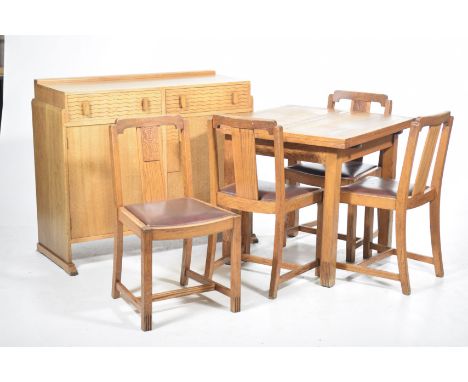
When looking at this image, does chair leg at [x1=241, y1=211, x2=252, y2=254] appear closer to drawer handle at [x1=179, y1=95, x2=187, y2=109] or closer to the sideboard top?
drawer handle at [x1=179, y1=95, x2=187, y2=109]

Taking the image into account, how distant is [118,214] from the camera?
440 cm

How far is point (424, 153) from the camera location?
4.59 meters

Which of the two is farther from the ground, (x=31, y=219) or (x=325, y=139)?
(x=325, y=139)

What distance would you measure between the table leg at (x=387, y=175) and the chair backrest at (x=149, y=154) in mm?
1289

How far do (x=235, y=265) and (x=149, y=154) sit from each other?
748 mm

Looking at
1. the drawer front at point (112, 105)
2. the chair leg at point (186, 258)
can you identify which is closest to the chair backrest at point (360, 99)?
the drawer front at point (112, 105)

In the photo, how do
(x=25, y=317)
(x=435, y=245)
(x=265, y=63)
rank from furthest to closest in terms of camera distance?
1. (x=265, y=63)
2. (x=435, y=245)
3. (x=25, y=317)

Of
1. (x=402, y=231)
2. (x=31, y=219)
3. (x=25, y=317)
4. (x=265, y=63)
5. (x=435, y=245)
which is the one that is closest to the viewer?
(x=25, y=317)

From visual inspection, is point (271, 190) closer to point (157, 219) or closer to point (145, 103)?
point (157, 219)

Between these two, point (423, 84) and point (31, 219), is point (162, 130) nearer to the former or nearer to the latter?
point (31, 219)

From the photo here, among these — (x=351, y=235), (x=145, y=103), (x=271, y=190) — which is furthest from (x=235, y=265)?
(x=145, y=103)

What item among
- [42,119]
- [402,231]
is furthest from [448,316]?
[42,119]

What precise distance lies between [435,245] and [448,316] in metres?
0.65

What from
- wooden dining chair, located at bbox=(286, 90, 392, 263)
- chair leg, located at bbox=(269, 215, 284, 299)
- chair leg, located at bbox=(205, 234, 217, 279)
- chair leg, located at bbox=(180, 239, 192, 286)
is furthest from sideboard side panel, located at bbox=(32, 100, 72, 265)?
wooden dining chair, located at bbox=(286, 90, 392, 263)
